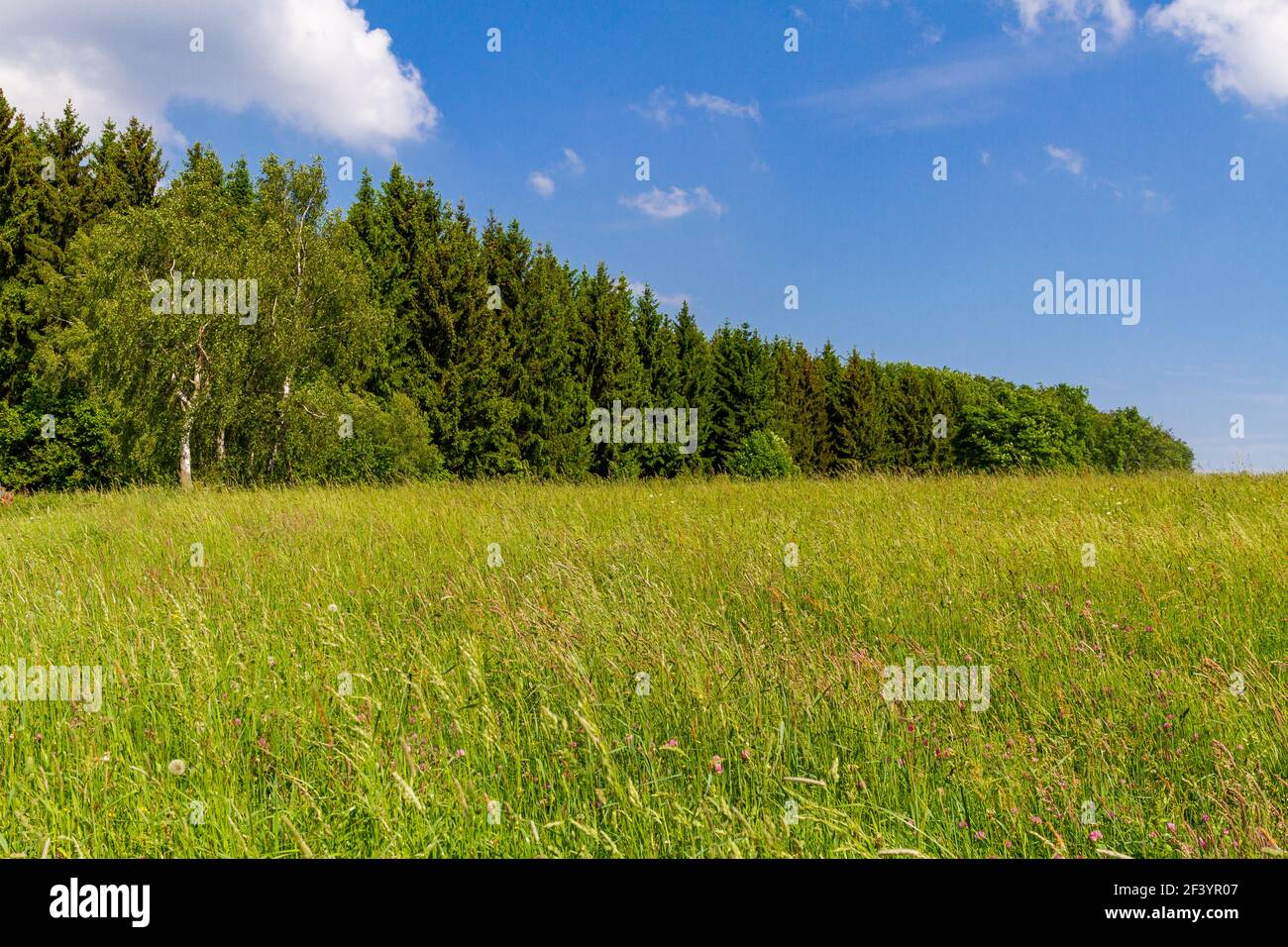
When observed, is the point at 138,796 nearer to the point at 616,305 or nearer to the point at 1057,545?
the point at 1057,545

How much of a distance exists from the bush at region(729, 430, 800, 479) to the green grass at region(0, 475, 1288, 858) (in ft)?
78.6

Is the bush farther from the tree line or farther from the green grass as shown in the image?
the green grass

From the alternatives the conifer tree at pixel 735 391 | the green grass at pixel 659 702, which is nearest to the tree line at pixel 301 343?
the conifer tree at pixel 735 391

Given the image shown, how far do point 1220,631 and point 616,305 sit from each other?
26.0m

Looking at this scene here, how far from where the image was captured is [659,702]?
3.19 metres

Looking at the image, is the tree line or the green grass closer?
the green grass

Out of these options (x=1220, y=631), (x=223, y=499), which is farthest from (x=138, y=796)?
(x=223, y=499)

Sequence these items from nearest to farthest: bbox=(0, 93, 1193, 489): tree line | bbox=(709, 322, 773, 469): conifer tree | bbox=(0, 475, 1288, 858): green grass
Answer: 1. bbox=(0, 475, 1288, 858): green grass
2. bbox=(0, 93, 1193, 489): tree line
3. bbox=(709, 322, 773, 469): conifer tree

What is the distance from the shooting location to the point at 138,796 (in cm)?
268

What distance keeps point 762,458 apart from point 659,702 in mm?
28698

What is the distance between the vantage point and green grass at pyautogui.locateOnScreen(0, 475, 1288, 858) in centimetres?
240

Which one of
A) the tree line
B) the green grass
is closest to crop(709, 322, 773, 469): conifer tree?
the tree line

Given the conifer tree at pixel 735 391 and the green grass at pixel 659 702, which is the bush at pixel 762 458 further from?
→ the green grass at pixel 659 702

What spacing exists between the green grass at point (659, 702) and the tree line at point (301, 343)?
14370mm
